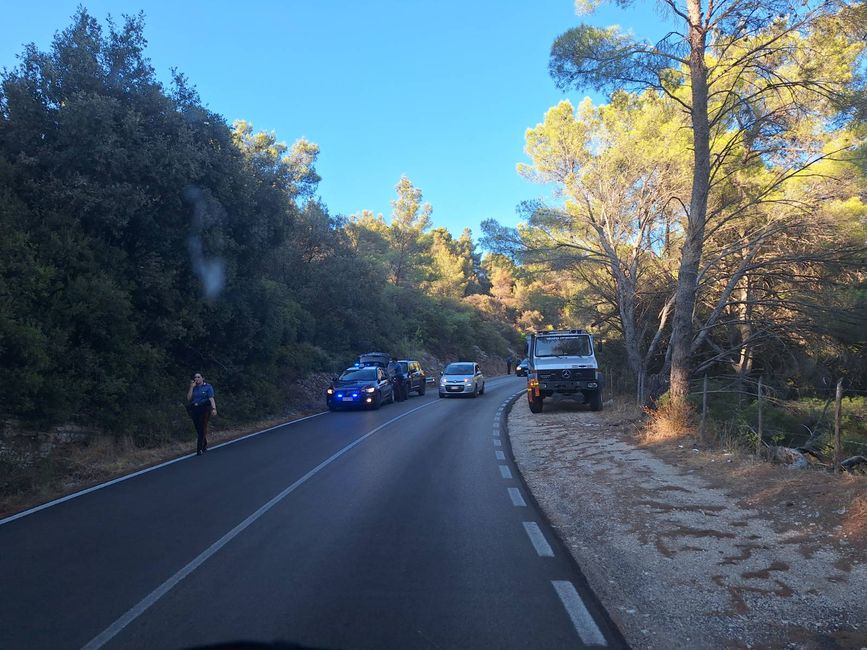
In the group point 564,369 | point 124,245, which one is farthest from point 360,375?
point 124,245

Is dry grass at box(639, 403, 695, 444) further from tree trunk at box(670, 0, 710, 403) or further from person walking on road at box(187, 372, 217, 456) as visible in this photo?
person walking on road at box(187, 372, 217, 456)

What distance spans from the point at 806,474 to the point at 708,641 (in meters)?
5.23

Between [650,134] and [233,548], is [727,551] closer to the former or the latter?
[233,548]

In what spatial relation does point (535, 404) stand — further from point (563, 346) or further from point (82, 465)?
point (82, 465)

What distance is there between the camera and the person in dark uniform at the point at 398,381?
2838 centimetres

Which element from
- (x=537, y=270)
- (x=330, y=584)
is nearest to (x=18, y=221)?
(x=330, y=584)

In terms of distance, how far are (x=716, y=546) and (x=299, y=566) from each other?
385 centimetres

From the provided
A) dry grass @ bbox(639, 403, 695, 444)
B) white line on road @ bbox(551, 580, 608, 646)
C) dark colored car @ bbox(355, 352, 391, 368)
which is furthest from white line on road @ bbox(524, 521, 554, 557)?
dark colored car @ bbox(355, 352, 391, 368)

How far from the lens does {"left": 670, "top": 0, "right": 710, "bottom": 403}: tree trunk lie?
1366 centimetres

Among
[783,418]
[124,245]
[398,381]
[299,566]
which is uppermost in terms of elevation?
[124,245]

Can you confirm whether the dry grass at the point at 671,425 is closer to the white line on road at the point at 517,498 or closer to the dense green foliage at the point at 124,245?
the white line on road at the point at 517,498

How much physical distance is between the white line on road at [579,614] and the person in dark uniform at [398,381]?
23.1 m

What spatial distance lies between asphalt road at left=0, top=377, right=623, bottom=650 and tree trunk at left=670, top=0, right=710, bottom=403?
5756mm

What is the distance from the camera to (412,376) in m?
31.6
